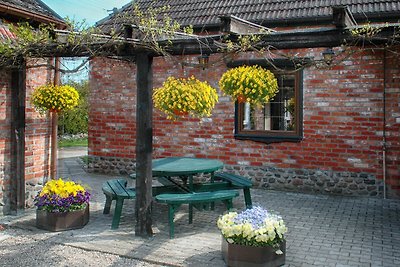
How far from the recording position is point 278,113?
364 inches

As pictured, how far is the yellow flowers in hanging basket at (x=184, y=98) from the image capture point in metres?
5.00

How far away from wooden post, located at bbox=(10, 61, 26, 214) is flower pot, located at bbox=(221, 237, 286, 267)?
3.98 meters

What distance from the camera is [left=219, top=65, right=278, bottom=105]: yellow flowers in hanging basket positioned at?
4.78 meters

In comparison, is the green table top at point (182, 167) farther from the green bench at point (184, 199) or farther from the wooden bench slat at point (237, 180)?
the green bench at point (184, 199)

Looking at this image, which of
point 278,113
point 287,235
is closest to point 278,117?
point 278,113

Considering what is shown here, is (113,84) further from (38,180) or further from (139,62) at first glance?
(139,62)

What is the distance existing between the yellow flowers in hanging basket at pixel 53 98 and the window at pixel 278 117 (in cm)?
409

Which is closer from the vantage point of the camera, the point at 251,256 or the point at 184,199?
the point at 251,256

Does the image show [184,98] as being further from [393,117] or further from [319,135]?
[393,117]

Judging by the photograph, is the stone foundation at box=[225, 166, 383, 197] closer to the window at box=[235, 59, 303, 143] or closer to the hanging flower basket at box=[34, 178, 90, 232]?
the window at box=[235, 59, 303, 143]

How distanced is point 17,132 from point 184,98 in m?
3.37

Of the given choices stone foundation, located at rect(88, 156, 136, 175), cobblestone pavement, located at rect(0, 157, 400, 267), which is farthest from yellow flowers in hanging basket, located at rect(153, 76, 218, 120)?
stone foundation, located at rect(88, 156, 136, 175)

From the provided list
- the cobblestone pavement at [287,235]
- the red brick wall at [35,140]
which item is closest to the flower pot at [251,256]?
the cobblestone pavement at [287,235]

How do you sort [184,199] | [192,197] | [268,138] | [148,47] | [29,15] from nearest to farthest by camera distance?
[148,47], [184,199], [192,197], [29,15], [268,138]
